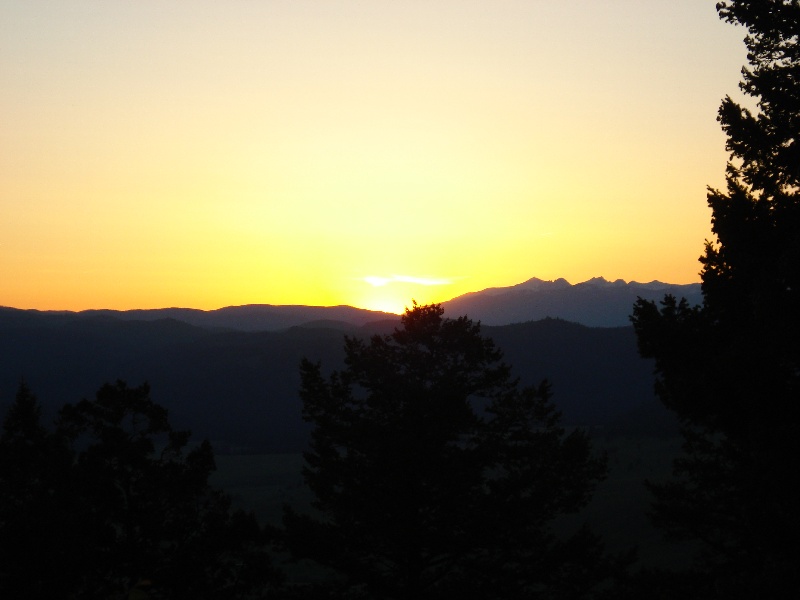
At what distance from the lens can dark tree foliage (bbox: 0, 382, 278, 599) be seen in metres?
18.7

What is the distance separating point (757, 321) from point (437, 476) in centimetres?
998

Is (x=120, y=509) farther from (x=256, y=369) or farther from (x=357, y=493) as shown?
(x=256, y=369)

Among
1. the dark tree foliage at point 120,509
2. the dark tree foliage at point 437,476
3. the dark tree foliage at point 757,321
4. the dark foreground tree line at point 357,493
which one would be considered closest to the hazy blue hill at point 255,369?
the dark tree foliage at point 437,476

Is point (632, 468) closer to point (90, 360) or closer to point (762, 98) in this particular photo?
point (762, 98)

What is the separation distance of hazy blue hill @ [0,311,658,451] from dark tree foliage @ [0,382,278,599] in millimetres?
121718

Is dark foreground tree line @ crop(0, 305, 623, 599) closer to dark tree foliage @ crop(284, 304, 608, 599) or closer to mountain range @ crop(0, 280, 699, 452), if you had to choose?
dark tree foliage @ crop(284, 304, 608, 599)

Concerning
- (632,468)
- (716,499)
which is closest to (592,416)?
(632,468)

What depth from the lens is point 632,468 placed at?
289ft

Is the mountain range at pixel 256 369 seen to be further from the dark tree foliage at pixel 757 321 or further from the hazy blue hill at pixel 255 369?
the dark tree foliage at pixel 757 321

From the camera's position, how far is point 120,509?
19938mm

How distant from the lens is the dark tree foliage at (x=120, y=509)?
18672 mm

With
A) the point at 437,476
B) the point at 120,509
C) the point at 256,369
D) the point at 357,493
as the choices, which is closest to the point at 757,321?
the point at 437,476

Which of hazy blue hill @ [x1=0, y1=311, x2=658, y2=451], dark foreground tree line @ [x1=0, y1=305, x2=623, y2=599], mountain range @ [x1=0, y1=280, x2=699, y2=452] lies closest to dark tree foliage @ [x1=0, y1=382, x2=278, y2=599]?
dark foreground tree line @ [x1=0, y1=305, x2=623, y2=599]

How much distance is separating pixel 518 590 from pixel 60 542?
10873mm
